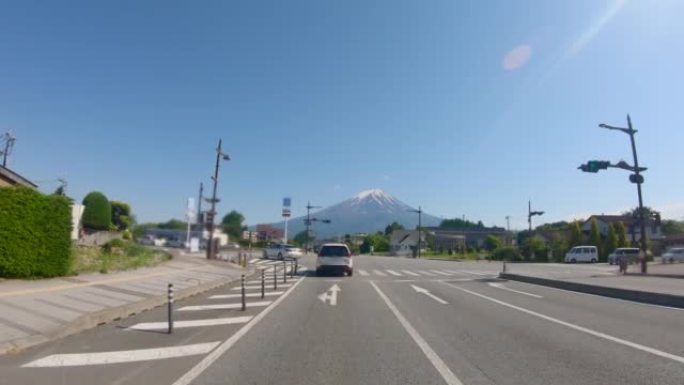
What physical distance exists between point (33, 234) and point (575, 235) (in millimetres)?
61125

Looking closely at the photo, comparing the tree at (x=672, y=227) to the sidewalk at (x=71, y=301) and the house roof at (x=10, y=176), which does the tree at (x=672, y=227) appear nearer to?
the sidewalk at (x=71, y=301)

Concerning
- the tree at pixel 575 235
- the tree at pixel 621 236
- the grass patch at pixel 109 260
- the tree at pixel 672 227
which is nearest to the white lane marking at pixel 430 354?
the grass patch at pixel 109 260

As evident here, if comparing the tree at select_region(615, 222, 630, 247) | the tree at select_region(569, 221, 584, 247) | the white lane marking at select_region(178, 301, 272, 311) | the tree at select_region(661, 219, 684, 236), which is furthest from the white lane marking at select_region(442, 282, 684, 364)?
the tree at select_region(661, 219, 684, 236)

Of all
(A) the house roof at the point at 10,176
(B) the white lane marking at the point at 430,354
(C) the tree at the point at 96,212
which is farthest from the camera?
(C) the tree at the point at 96,212

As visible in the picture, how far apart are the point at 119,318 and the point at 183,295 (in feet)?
15.4

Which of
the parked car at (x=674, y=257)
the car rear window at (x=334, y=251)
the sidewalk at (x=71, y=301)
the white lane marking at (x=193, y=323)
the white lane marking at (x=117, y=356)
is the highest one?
the car rear window at (x=334, y=251)

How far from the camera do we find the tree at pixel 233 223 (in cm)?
13681

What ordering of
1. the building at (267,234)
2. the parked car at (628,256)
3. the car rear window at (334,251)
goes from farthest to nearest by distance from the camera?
the building at (267,234)
the parked car at (628,256)
the car rear window at (334,251)

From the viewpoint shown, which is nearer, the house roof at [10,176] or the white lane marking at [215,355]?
the white lane marking at [215,355]

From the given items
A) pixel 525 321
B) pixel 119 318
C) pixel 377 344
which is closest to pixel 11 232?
pixel 119 318

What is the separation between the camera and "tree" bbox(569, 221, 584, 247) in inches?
2399

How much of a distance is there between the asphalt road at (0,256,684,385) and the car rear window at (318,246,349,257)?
14084 mm

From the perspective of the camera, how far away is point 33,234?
51.3 feet

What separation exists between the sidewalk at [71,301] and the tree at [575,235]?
54.5 metres
